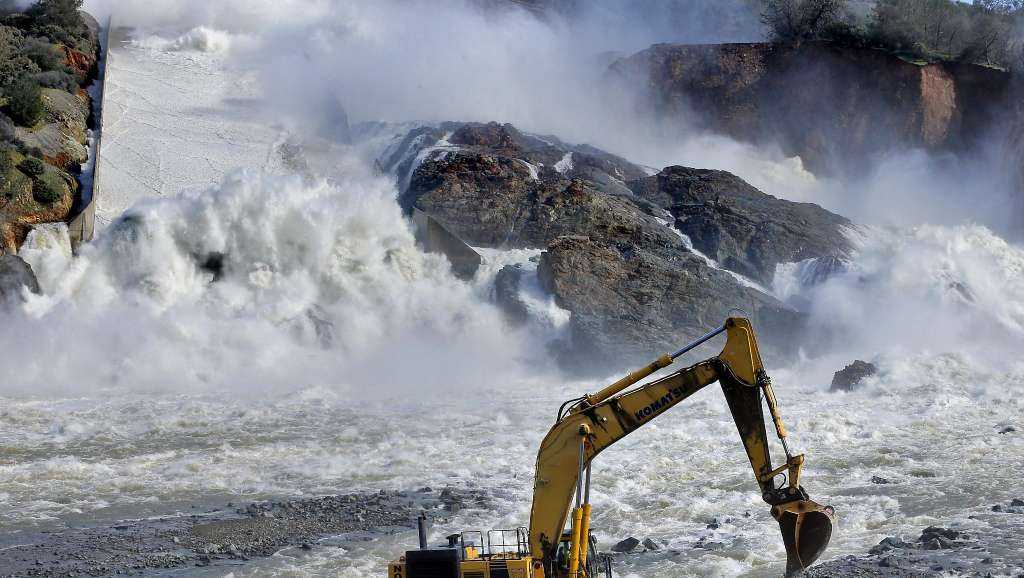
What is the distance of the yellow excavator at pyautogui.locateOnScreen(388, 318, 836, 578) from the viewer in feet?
32.8

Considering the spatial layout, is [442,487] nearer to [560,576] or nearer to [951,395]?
[560,576]

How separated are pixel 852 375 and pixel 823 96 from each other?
87.0 ft

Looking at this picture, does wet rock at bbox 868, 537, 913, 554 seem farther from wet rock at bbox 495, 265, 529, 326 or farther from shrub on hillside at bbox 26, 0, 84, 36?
shrub on hillside at bbox 26, 0, 84, 36

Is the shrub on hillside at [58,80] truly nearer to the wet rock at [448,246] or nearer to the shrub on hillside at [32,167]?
the shrub on hillside at [32,167]

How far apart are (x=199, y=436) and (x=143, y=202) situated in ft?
36.5

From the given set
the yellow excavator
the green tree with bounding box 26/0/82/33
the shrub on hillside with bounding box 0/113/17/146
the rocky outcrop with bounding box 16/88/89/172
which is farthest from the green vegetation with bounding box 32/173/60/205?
the yellow excavator

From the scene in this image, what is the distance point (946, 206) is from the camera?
4594cm

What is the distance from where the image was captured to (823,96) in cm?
4853

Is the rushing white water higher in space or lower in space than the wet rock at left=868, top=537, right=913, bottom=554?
higher

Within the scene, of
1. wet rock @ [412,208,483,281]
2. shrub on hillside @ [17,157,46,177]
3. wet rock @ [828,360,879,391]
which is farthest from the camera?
wet rock @ [412,208,483,281]

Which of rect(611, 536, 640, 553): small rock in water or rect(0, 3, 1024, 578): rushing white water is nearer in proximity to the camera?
rect(611, 536, 640, 553): small rock in water

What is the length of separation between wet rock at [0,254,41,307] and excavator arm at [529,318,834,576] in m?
20.2

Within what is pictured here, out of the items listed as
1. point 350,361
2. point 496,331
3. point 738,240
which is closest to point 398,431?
point 350,361

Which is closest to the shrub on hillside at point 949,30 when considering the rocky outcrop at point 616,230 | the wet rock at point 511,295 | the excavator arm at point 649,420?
the rocky outcrop at point 616,230
